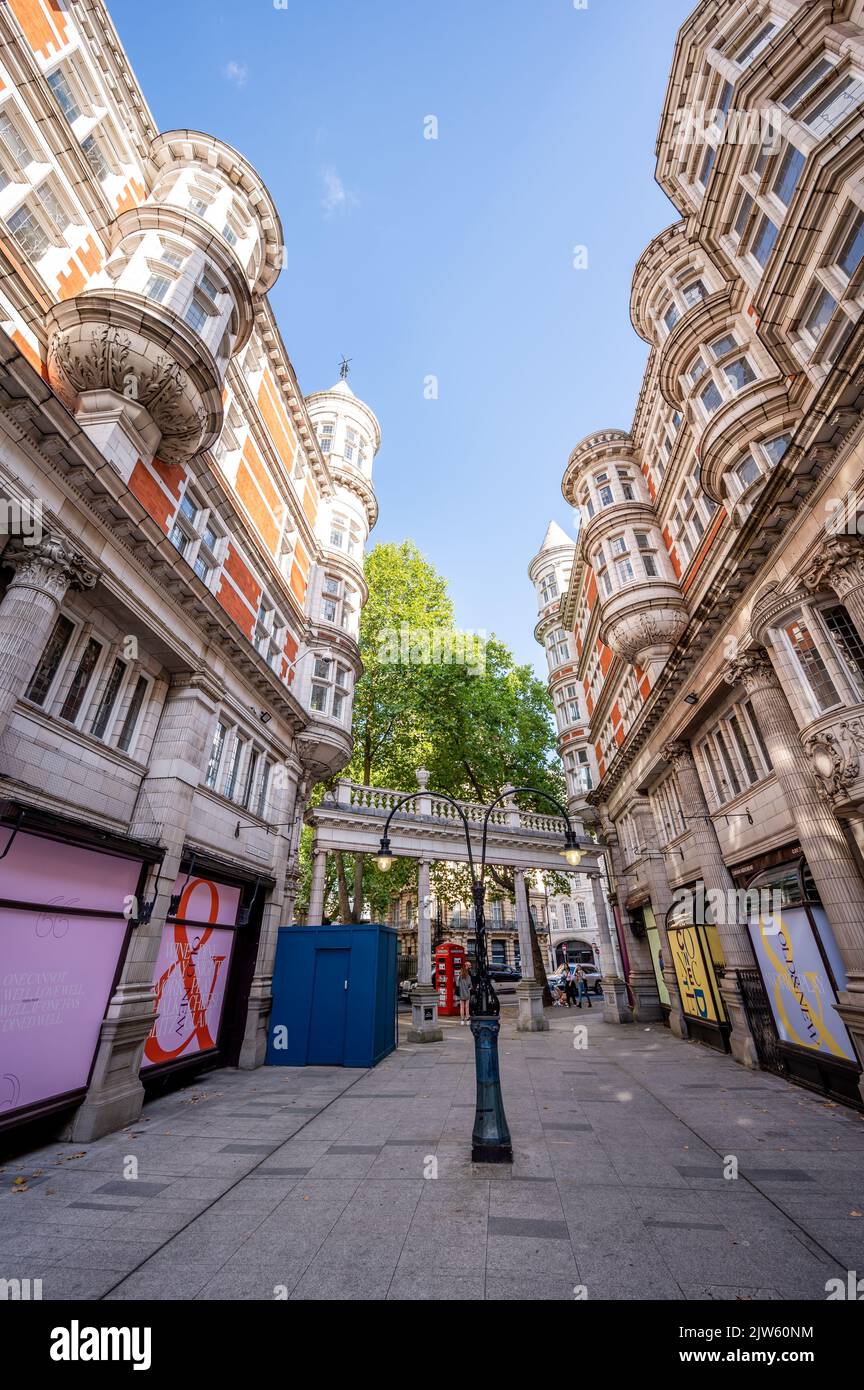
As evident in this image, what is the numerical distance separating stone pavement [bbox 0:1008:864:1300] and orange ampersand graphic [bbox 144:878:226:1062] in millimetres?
992

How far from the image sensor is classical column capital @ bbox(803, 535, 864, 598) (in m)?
8.90

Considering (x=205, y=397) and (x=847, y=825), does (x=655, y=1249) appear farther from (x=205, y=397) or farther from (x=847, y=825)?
(x=205, y=397)

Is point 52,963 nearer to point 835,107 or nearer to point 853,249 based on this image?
point 853,249

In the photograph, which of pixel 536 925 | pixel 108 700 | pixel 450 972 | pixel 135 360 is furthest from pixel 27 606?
pixel 536 925

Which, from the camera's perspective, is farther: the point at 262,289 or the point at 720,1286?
the point at 262,289

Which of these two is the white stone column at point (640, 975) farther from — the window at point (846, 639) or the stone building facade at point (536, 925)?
the stone building facade at point (536, 925)

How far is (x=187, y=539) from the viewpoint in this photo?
42.1 ft

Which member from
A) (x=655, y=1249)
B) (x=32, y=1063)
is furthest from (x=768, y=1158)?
(x=32, y=1063)

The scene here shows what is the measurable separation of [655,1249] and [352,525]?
2251 centimetres

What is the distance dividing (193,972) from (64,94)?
18016mm

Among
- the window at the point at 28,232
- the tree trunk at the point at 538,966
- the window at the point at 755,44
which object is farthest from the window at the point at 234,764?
the window at the point at 755,44

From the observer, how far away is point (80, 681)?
930 centimetres

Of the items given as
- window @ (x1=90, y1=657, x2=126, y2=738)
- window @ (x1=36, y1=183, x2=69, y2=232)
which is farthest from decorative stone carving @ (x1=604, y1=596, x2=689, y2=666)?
window @ (x1=36, y1=183, x2=69, y2=232)

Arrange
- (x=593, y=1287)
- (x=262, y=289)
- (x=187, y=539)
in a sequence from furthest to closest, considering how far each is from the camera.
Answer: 1. (x=262, y=289)
2. (x=187, y=539)
3. (x=593, y=1287)
